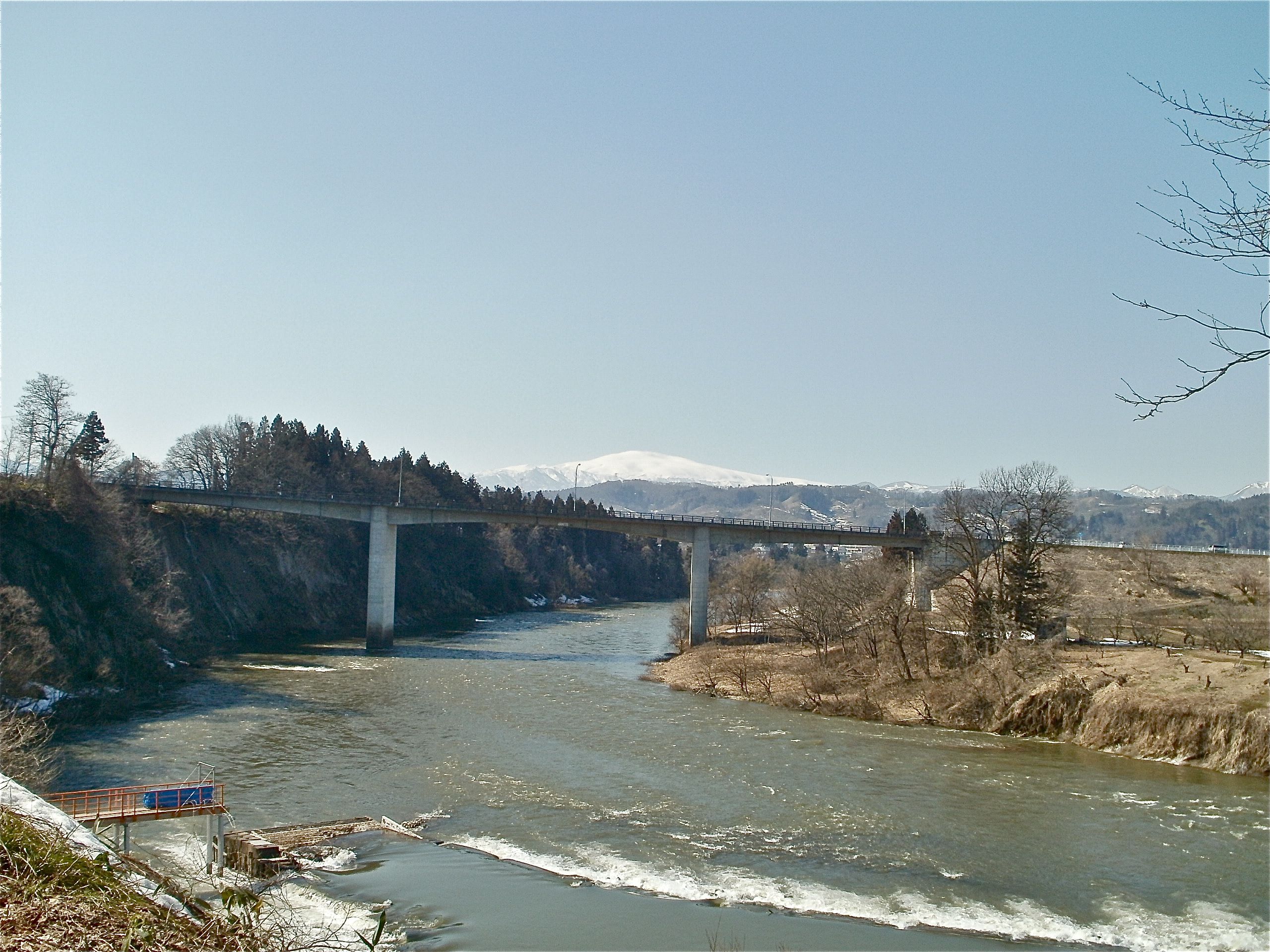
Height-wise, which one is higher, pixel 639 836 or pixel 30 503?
pixel 30 503

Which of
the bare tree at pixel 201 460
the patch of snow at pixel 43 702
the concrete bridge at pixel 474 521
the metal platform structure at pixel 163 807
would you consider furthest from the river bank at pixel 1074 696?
the bare tree at pixel 201 460

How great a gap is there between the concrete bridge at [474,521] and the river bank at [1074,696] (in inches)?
940

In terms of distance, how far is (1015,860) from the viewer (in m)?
22.9

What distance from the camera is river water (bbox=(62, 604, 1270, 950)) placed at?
19.1 metres

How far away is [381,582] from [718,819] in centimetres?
5479

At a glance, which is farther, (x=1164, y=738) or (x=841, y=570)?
(x=841, y=570)

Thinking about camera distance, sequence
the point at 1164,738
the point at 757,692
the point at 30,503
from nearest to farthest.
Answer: the point at 1164,738 → the point at 757,692 → the point at 30,503

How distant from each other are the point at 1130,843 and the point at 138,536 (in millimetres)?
59926

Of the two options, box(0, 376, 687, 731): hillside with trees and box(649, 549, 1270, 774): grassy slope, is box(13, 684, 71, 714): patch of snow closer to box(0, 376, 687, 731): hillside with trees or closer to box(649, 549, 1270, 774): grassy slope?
box(0, 376, 687, 731): hillside with trees

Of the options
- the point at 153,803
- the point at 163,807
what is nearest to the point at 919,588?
the point at 163,807

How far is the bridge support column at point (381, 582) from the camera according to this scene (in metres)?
72.1

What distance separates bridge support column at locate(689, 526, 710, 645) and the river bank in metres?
17.5

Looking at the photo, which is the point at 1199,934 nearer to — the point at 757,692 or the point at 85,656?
the point at 757,692

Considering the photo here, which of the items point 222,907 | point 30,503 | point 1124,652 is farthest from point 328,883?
point 30,503
